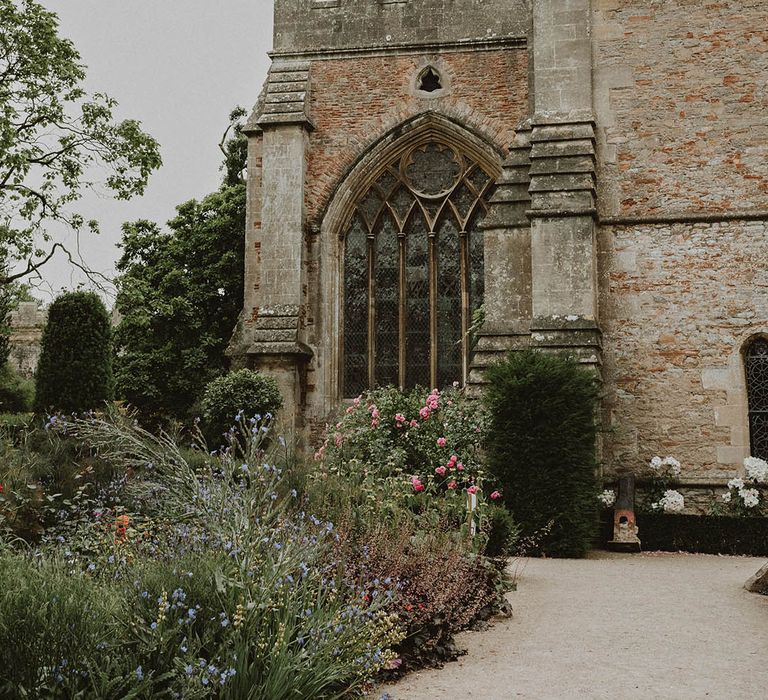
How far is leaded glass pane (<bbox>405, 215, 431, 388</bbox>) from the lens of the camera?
1499cm

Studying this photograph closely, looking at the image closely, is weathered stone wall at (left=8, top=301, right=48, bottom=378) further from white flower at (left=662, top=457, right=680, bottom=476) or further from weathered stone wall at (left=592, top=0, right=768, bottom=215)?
white flower at (left=662, top=457, right=680, bottom=476)

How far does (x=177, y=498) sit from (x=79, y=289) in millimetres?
9057

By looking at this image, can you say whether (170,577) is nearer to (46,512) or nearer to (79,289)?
(46,512)

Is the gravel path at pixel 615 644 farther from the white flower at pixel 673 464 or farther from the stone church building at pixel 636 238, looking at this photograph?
the stone church building at pixel 636 238

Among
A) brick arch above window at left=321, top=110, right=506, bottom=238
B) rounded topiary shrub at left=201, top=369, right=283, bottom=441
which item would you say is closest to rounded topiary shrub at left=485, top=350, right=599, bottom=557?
rounded topiary shrub at left=201, top=369, right=283, bottom=441

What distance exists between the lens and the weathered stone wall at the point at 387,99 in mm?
14914

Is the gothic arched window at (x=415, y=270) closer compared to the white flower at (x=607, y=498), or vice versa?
the white flower at (x=607, y=498)

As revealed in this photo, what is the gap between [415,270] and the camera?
15297 millimetres

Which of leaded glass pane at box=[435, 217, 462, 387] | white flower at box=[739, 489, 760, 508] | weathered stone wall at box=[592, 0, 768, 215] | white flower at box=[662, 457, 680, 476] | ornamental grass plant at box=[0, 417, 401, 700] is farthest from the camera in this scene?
leaded glass pane at box=[435, 217, 462, 387]

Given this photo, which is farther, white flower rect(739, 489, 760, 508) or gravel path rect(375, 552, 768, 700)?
white flower rect(739, 489, 760, 508)

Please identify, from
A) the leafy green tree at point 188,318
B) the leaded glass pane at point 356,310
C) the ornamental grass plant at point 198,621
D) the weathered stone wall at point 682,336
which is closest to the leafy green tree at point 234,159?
the leafy green tree at point 188,318

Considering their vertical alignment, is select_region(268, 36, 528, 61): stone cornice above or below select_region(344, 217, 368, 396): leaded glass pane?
above

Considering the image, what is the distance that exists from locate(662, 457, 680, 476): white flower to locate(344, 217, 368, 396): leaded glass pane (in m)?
5.52

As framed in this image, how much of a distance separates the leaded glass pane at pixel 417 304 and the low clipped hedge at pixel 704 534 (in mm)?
5390
